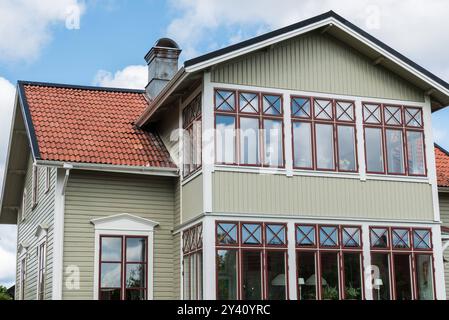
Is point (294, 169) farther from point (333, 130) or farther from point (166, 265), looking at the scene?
point (166, 265)

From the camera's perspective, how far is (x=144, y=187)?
19.0 metres

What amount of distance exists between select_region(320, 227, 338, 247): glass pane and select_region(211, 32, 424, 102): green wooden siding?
347cm

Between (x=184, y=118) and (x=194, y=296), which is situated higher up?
(x=184, y=118)

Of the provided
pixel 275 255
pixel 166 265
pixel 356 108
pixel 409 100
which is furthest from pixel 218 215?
pixel 409 100

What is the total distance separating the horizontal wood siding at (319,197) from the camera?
666 inches

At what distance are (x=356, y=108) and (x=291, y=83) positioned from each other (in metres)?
1.80

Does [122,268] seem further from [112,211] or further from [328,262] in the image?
[328,262]

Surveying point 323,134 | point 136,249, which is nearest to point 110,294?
point 136,249

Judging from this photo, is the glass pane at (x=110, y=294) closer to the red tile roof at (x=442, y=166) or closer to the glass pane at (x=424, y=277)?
the glass pane at (x=424, y=277)

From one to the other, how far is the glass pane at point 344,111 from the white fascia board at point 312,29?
5.07 ft

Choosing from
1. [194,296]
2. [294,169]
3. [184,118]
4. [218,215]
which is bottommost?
[194,296]

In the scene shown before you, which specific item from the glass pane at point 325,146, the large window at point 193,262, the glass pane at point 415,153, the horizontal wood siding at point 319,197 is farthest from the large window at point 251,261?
the glass pane at point 415,153

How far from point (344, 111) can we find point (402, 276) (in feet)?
13.9

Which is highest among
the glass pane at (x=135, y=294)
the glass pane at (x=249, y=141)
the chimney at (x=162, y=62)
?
the chimney at (x=162, y=62)
